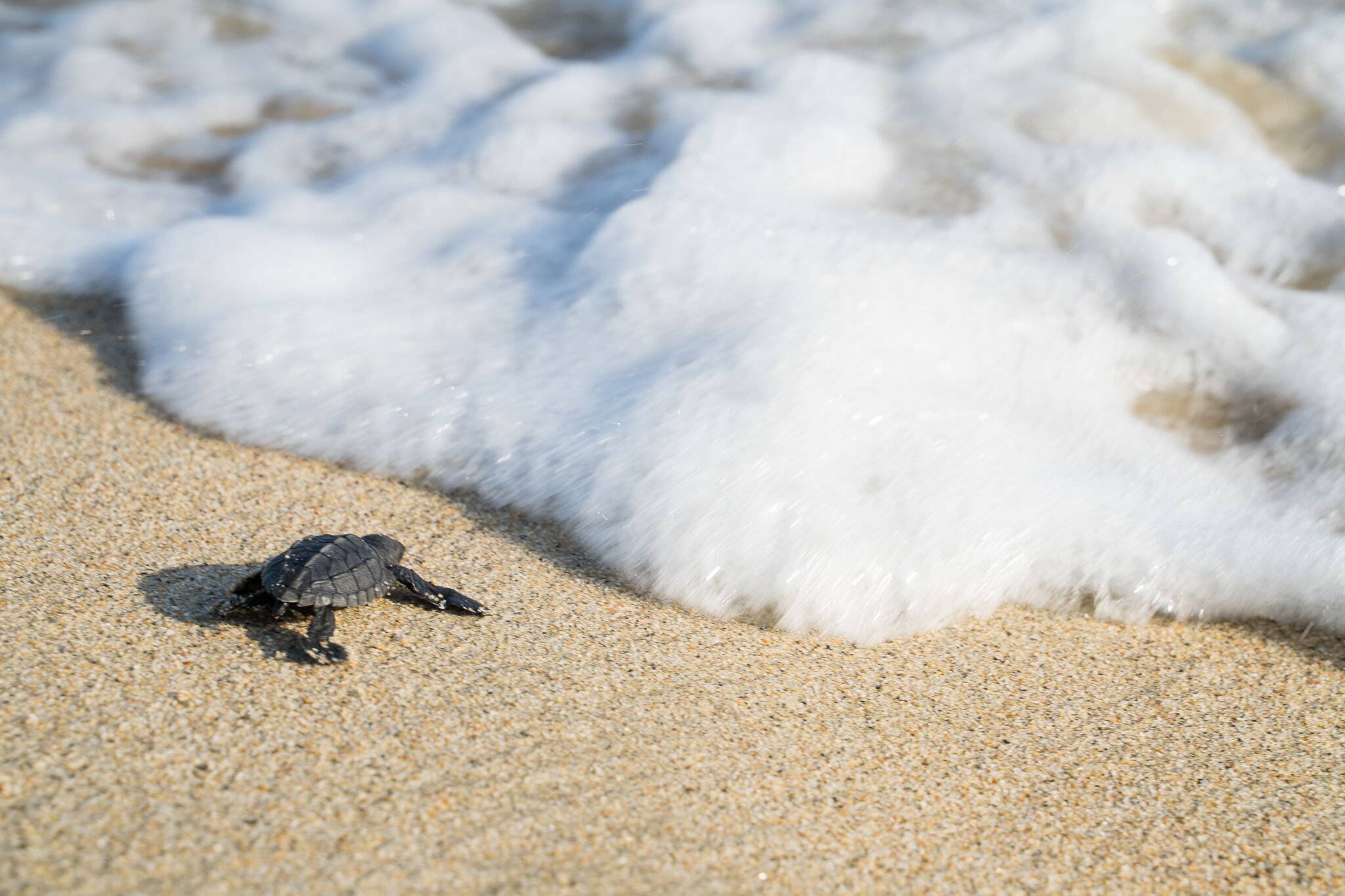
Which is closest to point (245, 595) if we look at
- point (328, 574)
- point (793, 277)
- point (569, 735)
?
point (328, 574)

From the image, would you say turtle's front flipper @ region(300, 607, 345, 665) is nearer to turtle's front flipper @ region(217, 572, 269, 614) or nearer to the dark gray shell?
the dark gray shell

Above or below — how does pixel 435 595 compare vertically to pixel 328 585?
below

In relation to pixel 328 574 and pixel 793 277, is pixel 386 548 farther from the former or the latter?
pixel 793 277

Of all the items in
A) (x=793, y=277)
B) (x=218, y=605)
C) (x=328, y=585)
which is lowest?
(x=218, y=605)

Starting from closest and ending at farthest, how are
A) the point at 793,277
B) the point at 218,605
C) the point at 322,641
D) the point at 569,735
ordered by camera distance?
the point at 569,735, the point at 322,641, the point at 218,605, the point at 793,277

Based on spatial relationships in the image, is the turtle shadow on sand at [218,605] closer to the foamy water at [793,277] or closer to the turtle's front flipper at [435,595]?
the turtle's front flipper at [435,595]

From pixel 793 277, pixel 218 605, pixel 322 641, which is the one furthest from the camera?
pixel 793 277
